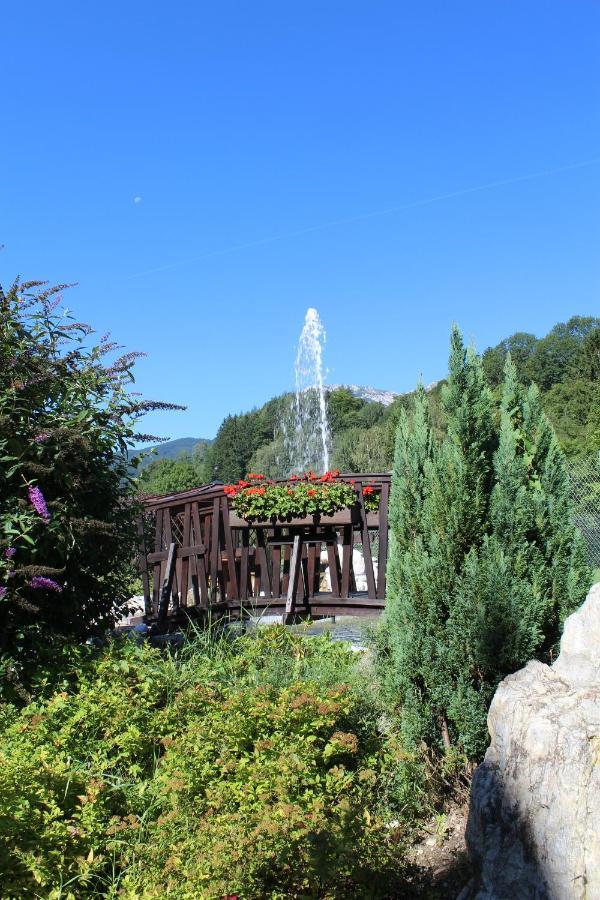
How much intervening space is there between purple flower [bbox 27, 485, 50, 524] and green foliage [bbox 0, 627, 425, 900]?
0.88m

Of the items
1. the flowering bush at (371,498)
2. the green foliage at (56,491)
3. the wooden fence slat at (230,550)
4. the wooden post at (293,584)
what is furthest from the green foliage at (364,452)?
the green foliage at (56,491)

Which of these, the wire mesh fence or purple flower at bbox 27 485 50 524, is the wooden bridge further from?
the wire mesh fence

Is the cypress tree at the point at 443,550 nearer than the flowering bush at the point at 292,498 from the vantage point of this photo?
Yes

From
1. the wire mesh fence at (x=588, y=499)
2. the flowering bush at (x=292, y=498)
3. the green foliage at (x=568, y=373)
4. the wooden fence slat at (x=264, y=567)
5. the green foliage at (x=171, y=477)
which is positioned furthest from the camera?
the green foliage at (x=171, y=477)

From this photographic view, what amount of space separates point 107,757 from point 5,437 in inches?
72.4

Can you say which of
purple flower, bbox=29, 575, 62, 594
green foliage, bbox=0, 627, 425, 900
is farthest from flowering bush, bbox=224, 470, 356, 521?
purple flower, bbox=29, 575, 62, 594

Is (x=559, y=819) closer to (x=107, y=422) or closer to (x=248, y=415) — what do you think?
(x=107, y=422)

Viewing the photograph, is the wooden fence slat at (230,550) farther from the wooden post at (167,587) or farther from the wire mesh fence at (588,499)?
the wire mesh fence at (588,499)

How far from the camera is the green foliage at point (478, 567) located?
3.65 metres

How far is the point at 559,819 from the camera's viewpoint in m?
2.04

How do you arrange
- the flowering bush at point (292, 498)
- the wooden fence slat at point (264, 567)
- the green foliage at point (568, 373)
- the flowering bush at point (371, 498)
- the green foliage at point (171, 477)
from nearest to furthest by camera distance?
the flowering bush at point (292, 498), the wooden fence slat at point (264, 567), the flowering bush at point (371, 498), the green foliage at point (568, 373), the green foliage at point (171, 477)

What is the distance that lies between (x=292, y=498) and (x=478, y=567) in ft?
15.2

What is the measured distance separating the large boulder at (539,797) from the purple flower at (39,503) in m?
2.81

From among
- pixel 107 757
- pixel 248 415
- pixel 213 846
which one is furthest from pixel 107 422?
pixel 248 415
